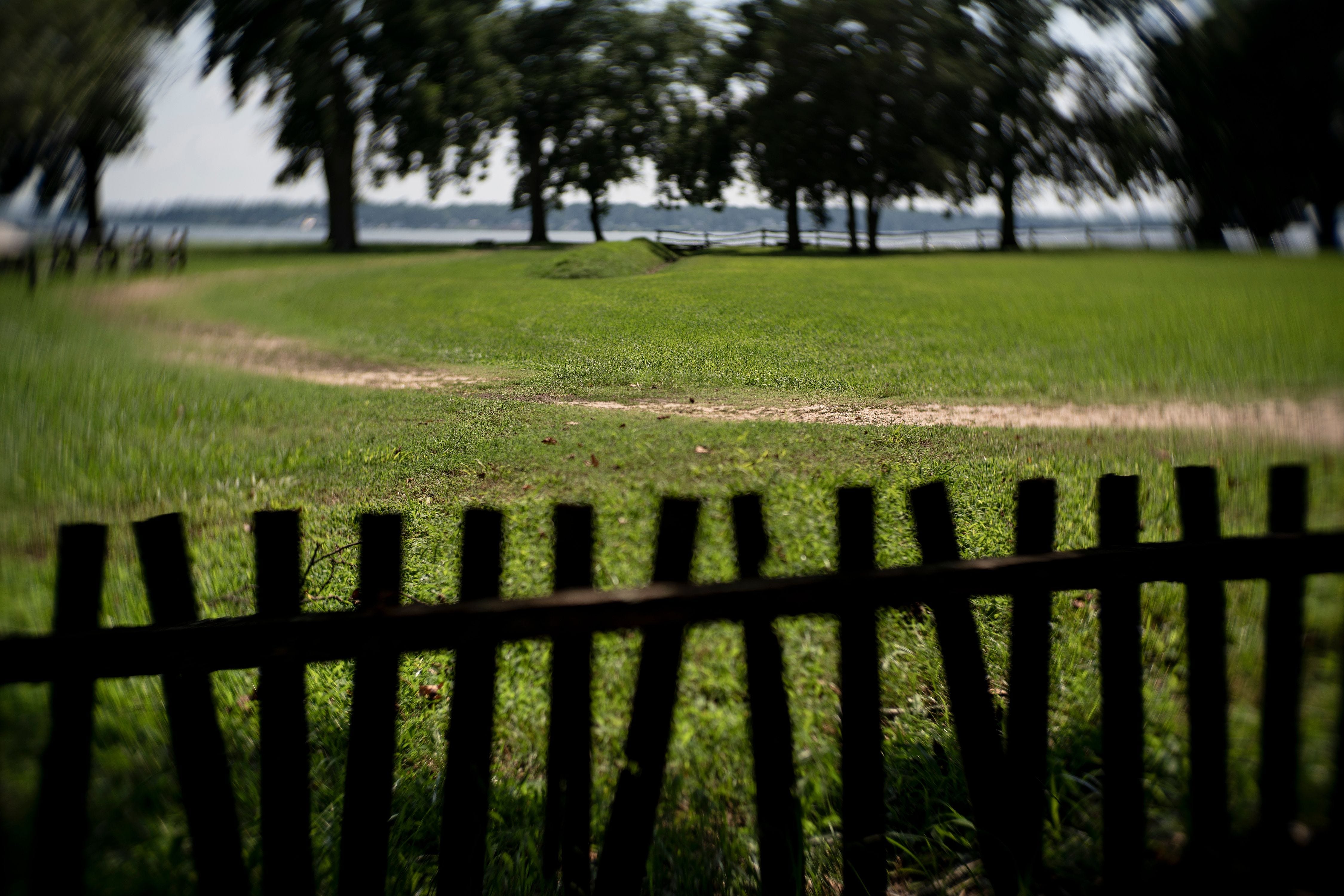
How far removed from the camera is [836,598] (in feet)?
5.97

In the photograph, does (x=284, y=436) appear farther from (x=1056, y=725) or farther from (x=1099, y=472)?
(x=1056, y=725)

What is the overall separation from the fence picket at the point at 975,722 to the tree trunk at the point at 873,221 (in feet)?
2.41

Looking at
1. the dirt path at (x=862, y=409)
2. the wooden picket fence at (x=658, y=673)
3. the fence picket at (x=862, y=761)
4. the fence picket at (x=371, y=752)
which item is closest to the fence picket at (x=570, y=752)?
the wooden picket fence at (x=658, y=673)

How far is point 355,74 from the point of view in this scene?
1.34 metres

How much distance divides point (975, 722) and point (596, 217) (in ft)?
5.29

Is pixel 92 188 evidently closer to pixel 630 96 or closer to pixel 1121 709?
pixel 630 96

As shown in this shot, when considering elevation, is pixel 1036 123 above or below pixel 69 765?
above

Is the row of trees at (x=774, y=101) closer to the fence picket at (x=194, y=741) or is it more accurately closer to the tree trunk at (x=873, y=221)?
the tree trunk at (x=873, y=221)

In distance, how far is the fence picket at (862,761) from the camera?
212cm

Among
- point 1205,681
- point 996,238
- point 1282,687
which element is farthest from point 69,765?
point 1282,687

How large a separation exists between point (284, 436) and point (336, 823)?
4.44 feet

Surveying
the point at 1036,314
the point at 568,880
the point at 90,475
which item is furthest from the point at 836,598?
the point at 90,475

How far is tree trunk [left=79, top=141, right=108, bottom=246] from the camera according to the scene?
1241 millimetres

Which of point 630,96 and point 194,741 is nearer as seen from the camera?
point 630,96
